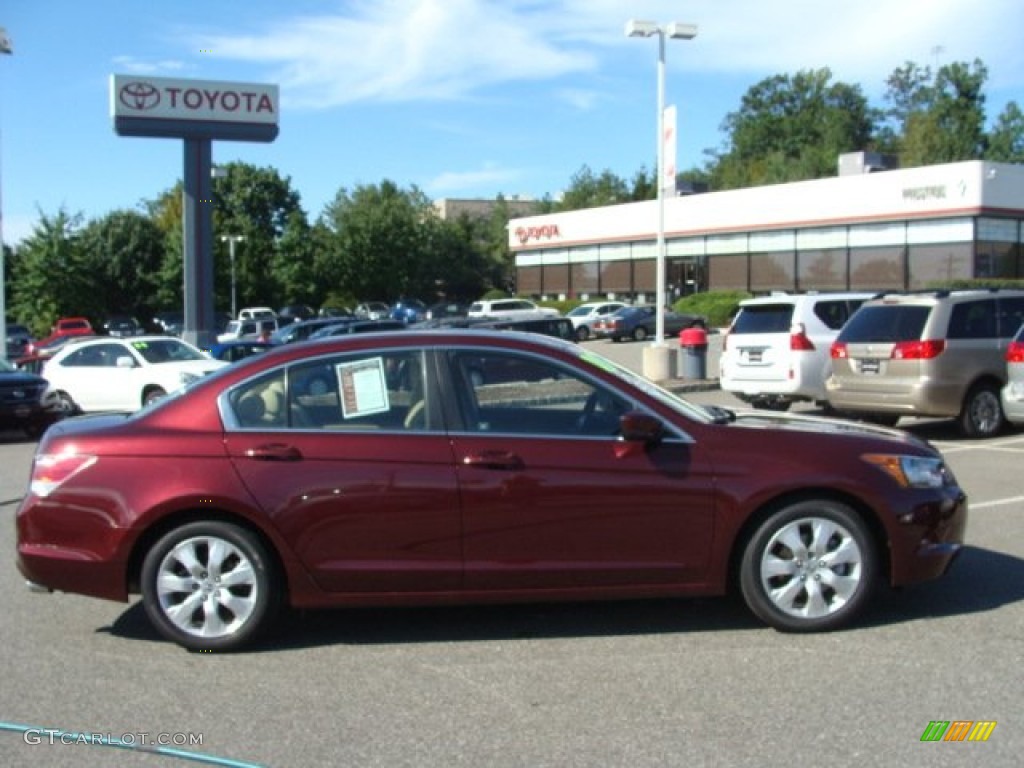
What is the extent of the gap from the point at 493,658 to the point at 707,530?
126 centimetres

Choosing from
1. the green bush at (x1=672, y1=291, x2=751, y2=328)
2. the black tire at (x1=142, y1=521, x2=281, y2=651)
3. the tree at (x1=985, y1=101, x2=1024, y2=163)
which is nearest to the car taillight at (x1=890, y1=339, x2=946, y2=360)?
the black tire at (x1=142, y1=521, x2=281, y2=651)

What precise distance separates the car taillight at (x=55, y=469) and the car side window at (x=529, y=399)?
197 centimetres

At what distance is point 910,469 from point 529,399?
2061mm

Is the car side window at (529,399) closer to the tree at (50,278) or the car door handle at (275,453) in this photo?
the car door handle at (275,453)

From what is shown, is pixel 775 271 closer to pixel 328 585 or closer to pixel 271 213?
pixel 271 213

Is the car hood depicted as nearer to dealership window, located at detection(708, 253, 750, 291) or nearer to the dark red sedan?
the dark red sedan

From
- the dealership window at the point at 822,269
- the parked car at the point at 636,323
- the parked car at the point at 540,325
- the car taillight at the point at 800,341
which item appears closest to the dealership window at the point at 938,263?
the dealership window at the point at 822,269

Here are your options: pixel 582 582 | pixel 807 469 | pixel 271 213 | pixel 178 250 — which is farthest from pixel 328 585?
pixel 271 213

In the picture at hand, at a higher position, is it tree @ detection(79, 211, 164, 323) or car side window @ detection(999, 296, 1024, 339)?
tree @ detection(79, 211, 164, 323)

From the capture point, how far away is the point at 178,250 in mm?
64125

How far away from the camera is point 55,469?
221 inches

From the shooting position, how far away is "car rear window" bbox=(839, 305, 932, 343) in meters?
13.2

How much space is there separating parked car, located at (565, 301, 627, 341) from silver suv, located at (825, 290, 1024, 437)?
29002 mm

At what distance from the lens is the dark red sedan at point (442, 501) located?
5461 millimetres
